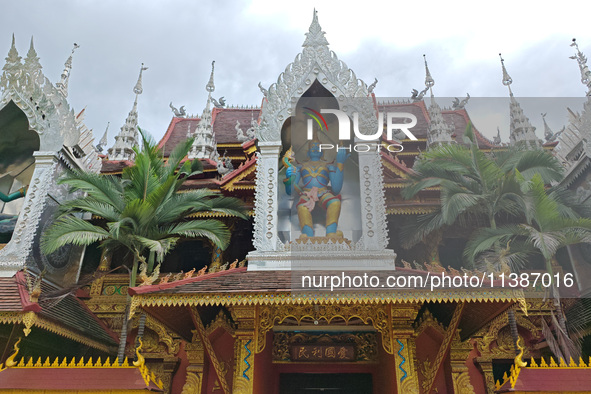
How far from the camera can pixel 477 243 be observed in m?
9.54

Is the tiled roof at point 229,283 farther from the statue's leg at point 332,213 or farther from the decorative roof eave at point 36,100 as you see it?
the decorative roof eave at point 36,100

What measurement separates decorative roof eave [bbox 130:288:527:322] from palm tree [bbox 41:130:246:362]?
2163 mm

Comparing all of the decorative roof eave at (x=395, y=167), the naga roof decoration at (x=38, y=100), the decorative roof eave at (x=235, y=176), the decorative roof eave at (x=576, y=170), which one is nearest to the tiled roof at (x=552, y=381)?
the decorative roof eave at (x=395, y=167)

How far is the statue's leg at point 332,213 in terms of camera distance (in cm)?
930

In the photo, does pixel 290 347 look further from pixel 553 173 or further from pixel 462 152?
pixel 553 173

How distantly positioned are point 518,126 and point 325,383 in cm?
1015

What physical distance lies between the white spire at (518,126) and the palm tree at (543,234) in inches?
177

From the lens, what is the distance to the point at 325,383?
396 inches

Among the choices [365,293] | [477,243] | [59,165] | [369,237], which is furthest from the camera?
[59,165]

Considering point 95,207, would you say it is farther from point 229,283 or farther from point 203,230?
point 229,283

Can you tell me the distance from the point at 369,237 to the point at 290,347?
301cm

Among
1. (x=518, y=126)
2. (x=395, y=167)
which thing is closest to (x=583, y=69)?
(x=518, y=126)

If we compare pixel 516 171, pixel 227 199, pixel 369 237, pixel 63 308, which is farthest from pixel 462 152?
pixel 63 308

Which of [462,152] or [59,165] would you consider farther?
[59,165]
